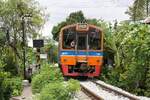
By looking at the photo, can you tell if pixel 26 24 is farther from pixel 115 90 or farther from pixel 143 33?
pixel 115 90

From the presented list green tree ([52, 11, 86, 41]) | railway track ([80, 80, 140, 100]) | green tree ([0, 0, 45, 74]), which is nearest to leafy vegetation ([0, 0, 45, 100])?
green tree ([0, 0, 45, 74])

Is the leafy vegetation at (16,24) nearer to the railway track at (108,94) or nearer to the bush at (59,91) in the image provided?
the railway track at (108,94)

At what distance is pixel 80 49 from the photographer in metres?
33.0

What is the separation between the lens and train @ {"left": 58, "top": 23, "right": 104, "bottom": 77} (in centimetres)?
3291

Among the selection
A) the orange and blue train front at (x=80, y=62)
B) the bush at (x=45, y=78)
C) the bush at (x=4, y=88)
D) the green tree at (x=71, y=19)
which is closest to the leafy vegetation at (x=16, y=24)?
the orange and blue train front at (x=80, y=62)

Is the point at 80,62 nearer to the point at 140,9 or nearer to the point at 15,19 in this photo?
the point at 15,19

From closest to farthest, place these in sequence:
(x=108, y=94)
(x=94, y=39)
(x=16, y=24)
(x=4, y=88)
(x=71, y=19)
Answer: (x=4, y=88) → (x=108, y=94) → (x=94, y=39) → (x=16, y=24) → (x=71, y=19)

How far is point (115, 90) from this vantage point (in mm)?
24891

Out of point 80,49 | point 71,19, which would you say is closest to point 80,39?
point 80,49

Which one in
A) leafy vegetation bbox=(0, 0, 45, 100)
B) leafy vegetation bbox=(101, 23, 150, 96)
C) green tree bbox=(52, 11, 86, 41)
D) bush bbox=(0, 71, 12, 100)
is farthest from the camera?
green tree bbox=(52, 11, 86, 41)

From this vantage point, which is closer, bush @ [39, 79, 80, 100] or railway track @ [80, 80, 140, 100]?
bush @ [39, 79, 80, 100]

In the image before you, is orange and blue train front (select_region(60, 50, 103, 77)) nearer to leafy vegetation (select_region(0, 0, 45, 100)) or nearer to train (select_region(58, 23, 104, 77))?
train (select_region(58, 23, 104, 77))

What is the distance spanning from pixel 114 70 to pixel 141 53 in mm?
5826

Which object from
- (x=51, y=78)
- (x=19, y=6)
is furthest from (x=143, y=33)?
(x=19, y=6)
